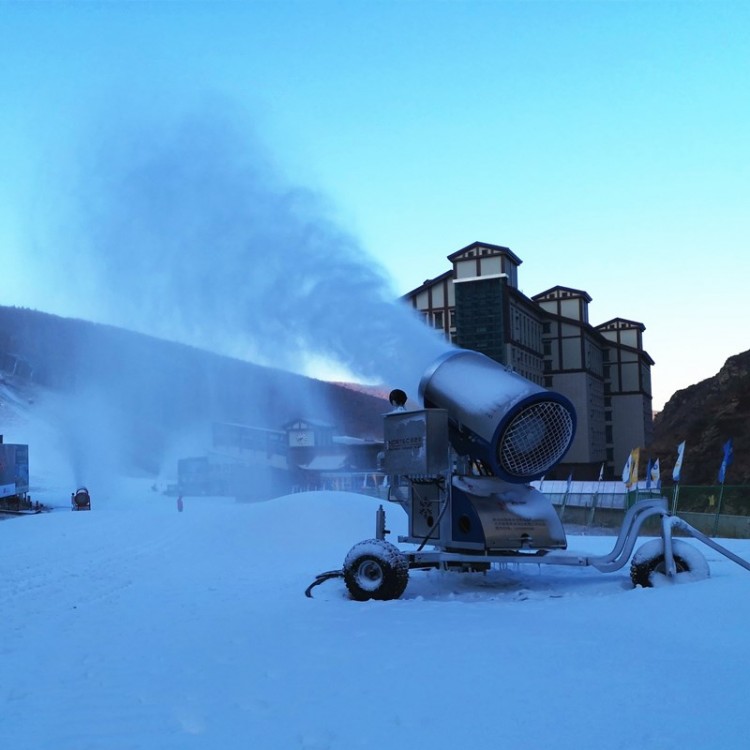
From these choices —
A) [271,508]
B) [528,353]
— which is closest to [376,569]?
[271,508]

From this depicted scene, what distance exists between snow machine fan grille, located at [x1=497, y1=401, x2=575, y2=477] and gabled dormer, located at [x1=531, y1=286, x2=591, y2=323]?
48.7 meters

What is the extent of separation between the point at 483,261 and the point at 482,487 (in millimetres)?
38906

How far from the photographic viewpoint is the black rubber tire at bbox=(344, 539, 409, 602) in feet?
32.3

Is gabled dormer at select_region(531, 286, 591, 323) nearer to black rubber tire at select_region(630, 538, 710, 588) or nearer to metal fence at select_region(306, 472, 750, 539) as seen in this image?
metal fence at select_region(306, 472, 750, 539)

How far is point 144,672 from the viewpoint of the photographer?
257 inches

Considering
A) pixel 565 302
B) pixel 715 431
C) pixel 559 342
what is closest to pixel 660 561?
pixel 715 431

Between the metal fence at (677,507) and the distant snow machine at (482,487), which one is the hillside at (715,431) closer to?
the metal fence at (677,507)

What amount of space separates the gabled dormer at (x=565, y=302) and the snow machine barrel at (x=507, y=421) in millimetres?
48664

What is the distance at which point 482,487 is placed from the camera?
1035 centimetres

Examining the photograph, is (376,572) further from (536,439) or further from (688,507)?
(688,507)

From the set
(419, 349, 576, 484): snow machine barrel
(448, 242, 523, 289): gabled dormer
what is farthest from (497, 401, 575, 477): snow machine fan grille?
(448, 242, 523, 289): gabled dormer

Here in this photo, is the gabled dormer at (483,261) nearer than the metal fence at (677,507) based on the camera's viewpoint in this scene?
No

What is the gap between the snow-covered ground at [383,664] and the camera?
4918mm

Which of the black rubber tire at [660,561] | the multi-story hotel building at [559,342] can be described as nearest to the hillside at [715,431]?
the multi-story hotel building at [559,342]
